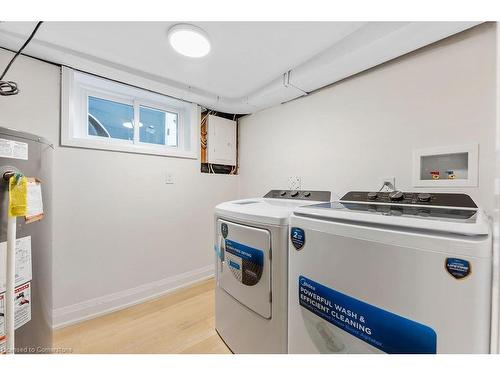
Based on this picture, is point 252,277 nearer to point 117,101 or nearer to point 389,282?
point 389,282

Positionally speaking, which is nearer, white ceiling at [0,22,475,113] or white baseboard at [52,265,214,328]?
white ceiling at [0,22,475,113]

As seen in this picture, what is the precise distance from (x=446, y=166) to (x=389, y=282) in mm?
1041

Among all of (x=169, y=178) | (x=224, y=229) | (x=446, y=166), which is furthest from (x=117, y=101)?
(x=446, y=166)

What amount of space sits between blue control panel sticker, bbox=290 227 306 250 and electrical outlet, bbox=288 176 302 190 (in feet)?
3.62

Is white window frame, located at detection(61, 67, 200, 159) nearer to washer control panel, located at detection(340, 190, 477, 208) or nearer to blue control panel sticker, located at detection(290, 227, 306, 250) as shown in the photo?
blue control panel sticker, located at detection(290, 227, 306, 250)

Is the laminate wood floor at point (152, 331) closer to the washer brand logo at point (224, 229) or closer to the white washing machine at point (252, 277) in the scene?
the white washing machine at point (252, 277)

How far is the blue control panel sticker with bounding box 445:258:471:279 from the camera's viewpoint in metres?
0.56

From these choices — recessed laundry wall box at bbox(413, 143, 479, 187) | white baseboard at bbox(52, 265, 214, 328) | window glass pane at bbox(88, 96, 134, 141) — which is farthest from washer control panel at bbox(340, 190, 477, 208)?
window glass pane at bbox(88, 96, 134, 141)

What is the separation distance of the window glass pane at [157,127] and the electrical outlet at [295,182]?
1391 mm

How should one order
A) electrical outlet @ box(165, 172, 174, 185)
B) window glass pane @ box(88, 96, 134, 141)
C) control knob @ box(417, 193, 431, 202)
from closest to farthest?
control knob @ box(417, 193, 431, 202) → window glass pane @ box(88, 96, 134, 141) → electrical outlet @ box(165, 172, 174, 185)

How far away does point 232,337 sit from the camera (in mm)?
1341
